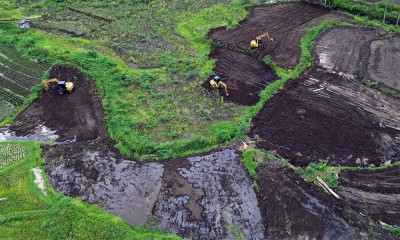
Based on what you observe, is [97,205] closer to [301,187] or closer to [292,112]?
[301,187]

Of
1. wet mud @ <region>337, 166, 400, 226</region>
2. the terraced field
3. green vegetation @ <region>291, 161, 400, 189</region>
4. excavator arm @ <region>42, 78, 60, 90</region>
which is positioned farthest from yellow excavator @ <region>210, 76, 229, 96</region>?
the terraced field

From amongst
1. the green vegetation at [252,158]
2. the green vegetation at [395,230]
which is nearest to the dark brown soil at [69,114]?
the green vegetation at [252,158]

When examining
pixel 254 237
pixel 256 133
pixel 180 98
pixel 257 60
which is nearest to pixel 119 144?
pixel 180 98

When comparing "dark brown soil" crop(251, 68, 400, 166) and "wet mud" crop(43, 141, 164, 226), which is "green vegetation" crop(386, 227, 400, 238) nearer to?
"dark brown soil" crop(251, 68, 400, 166)

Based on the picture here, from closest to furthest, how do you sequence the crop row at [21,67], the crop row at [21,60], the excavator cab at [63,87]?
the excavator cab at [63,87] → the crop row at [21,67] → the crop row at [21,60]

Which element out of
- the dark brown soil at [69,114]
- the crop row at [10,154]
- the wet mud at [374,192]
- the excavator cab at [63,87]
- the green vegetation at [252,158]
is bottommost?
the wet mud at [374,192]

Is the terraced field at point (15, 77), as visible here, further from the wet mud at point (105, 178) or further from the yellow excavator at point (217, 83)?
the yellow excavator at point (217, 83)
